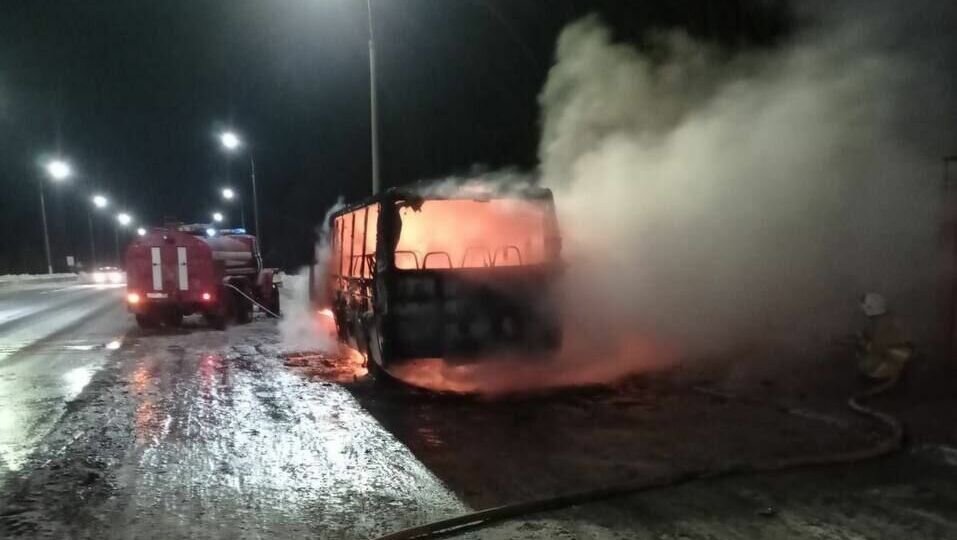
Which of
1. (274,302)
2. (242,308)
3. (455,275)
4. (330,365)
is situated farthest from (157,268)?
(455,275)

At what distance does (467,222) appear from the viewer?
9.98 m

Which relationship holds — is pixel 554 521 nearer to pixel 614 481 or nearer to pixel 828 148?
pixel 614 481

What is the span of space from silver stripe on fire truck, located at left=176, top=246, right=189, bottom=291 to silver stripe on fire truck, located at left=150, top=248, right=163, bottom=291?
0.42 meters

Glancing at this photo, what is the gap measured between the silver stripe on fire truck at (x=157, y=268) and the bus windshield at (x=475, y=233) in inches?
361

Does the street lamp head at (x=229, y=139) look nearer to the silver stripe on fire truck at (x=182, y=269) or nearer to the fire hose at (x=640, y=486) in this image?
the silver stripe on fire truck at (x=182, y=269)

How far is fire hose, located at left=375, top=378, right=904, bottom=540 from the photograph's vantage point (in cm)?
454

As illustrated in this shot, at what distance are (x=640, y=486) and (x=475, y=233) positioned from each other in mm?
5300

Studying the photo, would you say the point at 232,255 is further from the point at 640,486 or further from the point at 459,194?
the point at 640,486

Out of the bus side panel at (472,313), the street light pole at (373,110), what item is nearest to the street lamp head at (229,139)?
the street light pole at (373,110)

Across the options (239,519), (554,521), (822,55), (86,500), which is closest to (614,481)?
(554,521)

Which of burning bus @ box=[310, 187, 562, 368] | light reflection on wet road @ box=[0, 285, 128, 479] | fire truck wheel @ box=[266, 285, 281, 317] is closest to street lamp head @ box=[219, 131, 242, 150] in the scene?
light reflection on wet road @ box=[0, 285, 128, 479]

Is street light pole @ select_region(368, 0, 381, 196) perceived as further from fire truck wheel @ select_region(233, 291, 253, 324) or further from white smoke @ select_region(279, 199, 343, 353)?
fire truck wheel @ select_region(233, 291, 253, 324)

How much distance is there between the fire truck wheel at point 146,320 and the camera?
1731 centimetres

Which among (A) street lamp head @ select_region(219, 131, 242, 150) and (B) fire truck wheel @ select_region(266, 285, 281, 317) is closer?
(B) fire truck wheel @ select_region(266, 285, 281, 317)
